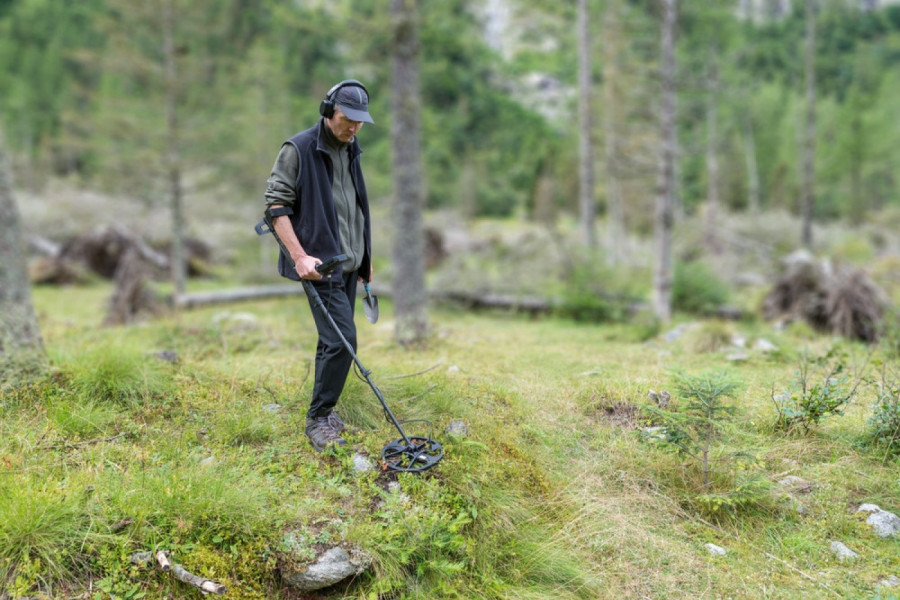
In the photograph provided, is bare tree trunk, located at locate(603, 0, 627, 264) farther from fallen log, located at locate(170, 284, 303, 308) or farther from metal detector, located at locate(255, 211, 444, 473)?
metal detector, located at locate(255, 211, 444, 473)

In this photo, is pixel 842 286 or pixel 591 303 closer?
pixel 842 286

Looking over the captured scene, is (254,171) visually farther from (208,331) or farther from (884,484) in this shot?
(884,484)

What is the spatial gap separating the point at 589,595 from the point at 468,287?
9.26 m

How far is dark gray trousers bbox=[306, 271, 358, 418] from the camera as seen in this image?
3.54 meters

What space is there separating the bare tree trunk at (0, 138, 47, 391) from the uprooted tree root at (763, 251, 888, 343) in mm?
9252

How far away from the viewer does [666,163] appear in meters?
9.81

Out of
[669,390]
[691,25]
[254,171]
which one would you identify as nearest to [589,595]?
[669,390]

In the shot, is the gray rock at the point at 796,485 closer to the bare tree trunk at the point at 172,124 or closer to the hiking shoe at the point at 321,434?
the hiking shoe at the point at 321,434

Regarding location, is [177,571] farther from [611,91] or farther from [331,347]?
[611,91]

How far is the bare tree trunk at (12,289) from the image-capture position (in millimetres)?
4715

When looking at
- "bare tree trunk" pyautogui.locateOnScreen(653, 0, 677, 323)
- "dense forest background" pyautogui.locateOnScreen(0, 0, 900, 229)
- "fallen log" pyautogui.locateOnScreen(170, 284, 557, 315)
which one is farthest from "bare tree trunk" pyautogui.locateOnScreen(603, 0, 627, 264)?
"fallen log" pyautogui.locateOnScreen(170, 284, 557, 315)

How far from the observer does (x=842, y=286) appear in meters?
8.31

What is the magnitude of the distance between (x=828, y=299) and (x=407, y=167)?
21.7 feet

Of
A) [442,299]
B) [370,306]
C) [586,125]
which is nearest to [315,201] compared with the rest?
[370,306]
